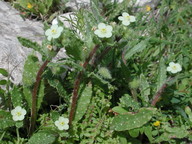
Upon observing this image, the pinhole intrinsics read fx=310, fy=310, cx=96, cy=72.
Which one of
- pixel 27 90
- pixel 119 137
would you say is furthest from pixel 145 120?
pixel 27 90

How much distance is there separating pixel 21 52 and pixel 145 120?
1356 millimetres

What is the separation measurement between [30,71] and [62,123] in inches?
20.4

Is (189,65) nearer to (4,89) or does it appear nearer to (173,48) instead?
(173,48)

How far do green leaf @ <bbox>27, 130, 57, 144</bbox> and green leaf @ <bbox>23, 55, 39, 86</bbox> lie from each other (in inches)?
17.1

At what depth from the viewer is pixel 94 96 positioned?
2836 millimetres

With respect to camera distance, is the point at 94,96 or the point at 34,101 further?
the point at 94,96

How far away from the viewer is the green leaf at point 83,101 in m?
2.69

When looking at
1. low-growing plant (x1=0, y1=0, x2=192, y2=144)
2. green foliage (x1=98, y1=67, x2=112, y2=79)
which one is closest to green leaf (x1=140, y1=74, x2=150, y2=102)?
low-growing plant (x1=0, y1=0, x2=192, y2=144)

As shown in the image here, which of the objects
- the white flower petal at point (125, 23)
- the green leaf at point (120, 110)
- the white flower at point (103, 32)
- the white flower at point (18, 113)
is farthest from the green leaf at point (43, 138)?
the white flower petal at point (125, 23)

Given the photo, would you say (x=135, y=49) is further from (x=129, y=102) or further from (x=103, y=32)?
(x=103, y=32)

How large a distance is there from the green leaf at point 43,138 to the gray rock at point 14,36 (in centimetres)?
60

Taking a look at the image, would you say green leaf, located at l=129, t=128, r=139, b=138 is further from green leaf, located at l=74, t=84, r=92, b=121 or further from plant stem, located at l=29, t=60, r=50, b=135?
plant stem, located at l=29, t=60, r=50, b=135

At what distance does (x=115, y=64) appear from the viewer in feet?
9.87

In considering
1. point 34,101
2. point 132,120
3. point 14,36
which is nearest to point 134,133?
point 132,120
